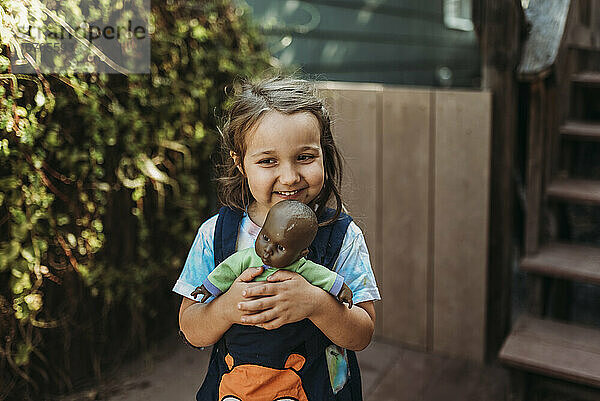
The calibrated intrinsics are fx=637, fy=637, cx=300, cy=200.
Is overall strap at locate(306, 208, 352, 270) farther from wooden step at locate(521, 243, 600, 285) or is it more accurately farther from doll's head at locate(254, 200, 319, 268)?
wooden step at locate(521, 243, 600, 285)

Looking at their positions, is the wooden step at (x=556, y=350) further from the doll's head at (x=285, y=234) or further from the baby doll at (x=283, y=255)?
the doll's head at (x=285, y=234)

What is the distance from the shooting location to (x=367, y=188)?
3.00 metres

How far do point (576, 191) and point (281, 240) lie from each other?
1.85 m

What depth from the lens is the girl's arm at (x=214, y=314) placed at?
4.00ft

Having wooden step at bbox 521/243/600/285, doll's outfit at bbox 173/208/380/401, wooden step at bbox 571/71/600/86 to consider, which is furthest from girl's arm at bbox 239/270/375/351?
wooden step at bbox 571/71/600/86

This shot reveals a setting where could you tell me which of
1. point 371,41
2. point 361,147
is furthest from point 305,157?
point 371,41

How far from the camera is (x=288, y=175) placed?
125 centimetres

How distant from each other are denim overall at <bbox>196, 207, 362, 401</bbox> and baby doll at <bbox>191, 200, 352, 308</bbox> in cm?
11

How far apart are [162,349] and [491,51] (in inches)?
77.7

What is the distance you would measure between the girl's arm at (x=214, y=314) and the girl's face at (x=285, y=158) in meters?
0.18

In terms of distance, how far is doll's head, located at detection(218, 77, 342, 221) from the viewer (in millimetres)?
1311

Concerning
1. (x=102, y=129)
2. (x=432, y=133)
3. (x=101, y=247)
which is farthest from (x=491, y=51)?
(x=101, y=247)

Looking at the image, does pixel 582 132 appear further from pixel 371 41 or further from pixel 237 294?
pixel 371 41

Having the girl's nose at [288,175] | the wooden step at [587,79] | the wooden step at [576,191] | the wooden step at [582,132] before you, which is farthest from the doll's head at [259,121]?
the wooden step at [587,79]
